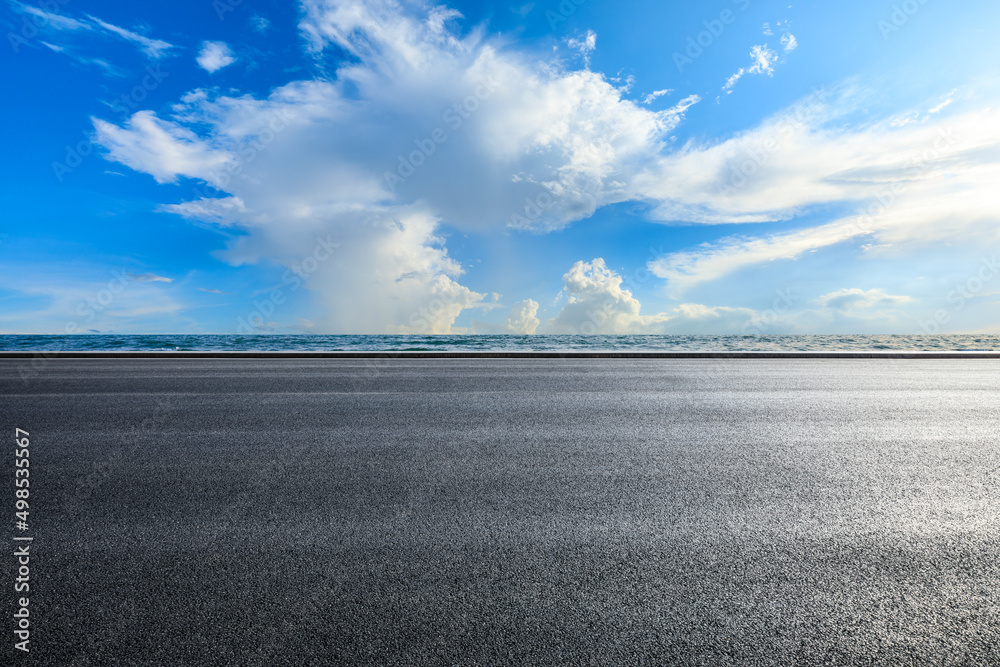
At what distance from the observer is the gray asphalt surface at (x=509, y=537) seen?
1963mm

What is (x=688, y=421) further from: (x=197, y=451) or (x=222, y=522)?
(x=197, y=451)

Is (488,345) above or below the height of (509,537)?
above

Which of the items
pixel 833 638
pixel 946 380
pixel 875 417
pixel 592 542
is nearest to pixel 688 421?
pixel 875 417

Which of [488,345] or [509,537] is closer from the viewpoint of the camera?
[509,537]

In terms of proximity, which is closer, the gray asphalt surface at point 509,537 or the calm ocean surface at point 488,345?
the gray asphalt surface at point 509,537

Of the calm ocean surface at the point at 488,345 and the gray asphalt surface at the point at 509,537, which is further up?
the calm ocean surface at the point at 488,345

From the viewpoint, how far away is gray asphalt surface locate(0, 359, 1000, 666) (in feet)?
6.44

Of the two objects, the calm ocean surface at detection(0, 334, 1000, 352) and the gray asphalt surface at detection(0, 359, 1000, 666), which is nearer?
the gray asphalt surface at detection(0, 359, 1000, 666)

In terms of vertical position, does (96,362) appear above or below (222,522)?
above

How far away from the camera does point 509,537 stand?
2775 mm

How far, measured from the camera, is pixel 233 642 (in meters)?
1.93

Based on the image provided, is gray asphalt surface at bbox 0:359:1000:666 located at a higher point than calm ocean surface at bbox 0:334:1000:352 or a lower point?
lower

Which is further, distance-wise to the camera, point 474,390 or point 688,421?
point 474,390

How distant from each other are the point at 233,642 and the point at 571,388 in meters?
6.78
